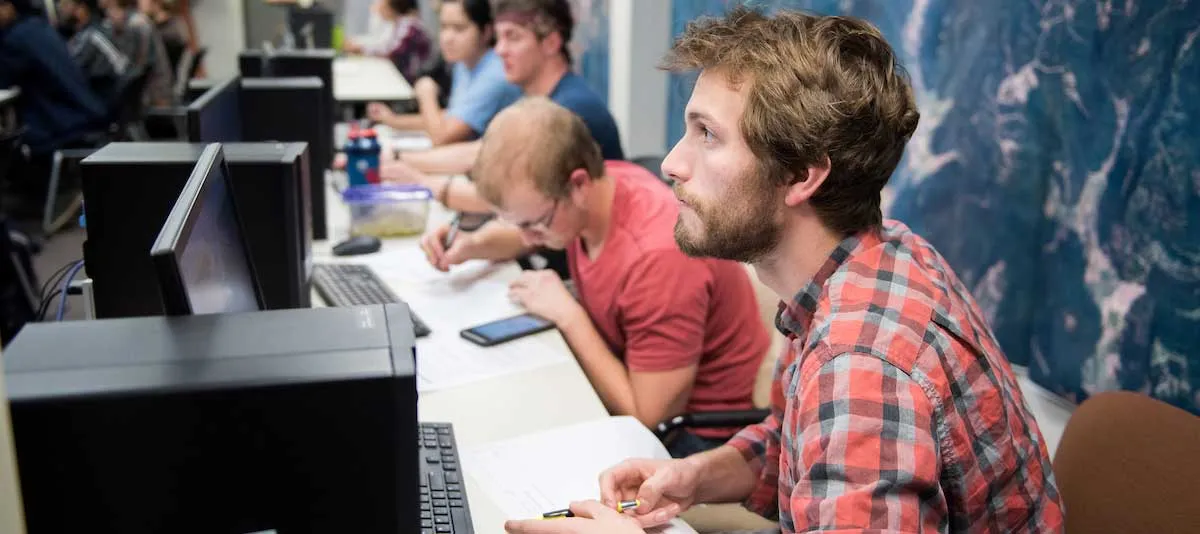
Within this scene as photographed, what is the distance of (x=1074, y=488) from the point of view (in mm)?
1291

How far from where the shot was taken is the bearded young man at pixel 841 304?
89 cm

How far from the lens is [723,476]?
4.24 ft

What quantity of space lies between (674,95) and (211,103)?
2296 mm

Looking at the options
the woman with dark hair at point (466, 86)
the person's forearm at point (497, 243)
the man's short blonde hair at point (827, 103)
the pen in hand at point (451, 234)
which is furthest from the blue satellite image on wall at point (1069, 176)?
the woman with dark hair at point (466, 86)

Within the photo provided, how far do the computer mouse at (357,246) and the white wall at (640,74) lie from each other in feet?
6.38

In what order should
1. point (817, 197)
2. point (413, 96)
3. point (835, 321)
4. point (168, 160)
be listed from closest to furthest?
1. point (835, 321)
2. point (817, 197)
3. point (168, 160)
4. point (413, 96)

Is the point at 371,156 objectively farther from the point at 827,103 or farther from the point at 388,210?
the point at 827,103

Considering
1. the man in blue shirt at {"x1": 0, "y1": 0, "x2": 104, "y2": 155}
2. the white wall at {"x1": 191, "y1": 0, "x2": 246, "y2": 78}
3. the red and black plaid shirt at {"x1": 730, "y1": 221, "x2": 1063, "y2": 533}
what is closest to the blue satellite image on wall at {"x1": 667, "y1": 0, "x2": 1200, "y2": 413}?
the red and black plaid shirt at {"x1": 730, "y1": 221, "x2": 1063, "y2": 533}

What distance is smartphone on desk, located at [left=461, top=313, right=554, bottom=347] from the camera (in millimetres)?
1755

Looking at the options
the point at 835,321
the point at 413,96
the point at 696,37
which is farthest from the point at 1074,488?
the point at 413,96

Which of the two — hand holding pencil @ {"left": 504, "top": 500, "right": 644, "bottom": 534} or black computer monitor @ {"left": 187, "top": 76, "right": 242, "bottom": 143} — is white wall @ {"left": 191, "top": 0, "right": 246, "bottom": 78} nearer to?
black computer monitor @ {"left": 187, "top": 76, "right": 242, "bottom": 143}

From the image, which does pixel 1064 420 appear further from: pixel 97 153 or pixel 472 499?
pixel 97 153

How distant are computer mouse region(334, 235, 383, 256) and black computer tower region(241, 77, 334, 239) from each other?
0.40 feet

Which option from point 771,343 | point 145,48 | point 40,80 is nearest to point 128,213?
point 771,343
